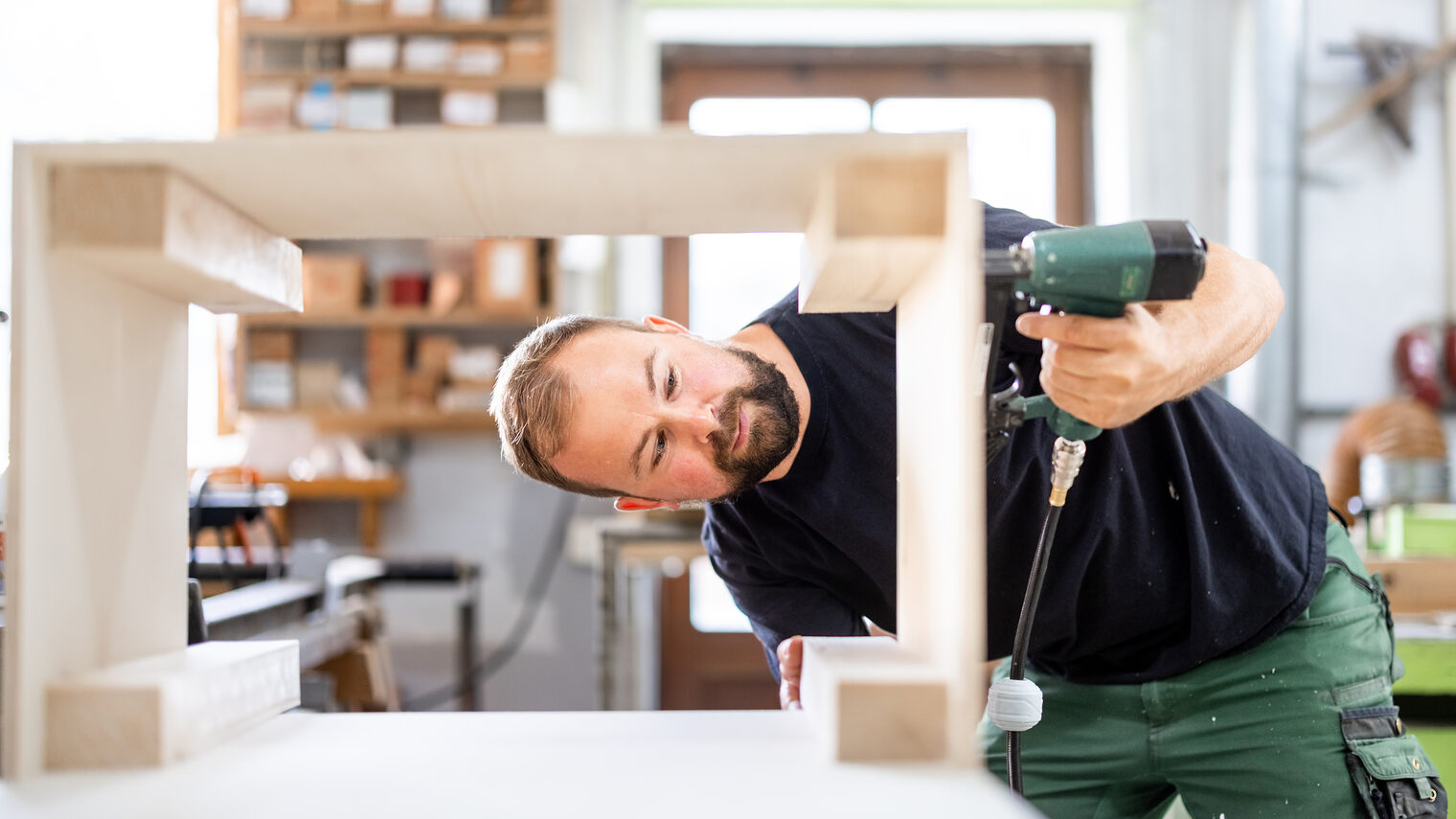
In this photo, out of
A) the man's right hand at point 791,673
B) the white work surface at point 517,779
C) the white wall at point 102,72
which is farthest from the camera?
the white wall at point 102,72

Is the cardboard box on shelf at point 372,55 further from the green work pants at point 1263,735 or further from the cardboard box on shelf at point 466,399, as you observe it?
the green work pants at point 1263,735

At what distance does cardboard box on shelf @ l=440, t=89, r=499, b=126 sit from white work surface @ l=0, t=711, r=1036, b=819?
2.88m

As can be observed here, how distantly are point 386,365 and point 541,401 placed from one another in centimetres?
242

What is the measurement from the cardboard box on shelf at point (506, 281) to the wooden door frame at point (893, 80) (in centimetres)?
51

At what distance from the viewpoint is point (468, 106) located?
129 inches

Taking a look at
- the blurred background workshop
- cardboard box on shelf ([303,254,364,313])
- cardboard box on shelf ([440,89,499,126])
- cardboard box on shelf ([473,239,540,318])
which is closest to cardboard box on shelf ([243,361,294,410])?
the blurred background workshop

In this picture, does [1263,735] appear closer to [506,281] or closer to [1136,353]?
[1136,353]

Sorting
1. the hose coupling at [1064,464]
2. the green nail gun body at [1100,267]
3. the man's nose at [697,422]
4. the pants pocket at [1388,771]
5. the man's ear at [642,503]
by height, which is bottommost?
the pants pocket at [1388,771]

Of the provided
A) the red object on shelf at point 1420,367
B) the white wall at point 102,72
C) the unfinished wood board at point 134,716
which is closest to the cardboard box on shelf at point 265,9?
the white wall at point 102,72

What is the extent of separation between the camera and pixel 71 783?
0.60m

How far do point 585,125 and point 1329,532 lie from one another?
2.65m

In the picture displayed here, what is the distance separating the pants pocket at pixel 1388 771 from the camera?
1058 millimetres

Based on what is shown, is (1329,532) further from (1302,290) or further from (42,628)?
(1302,290)

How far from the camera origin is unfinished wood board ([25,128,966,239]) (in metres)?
0.61
